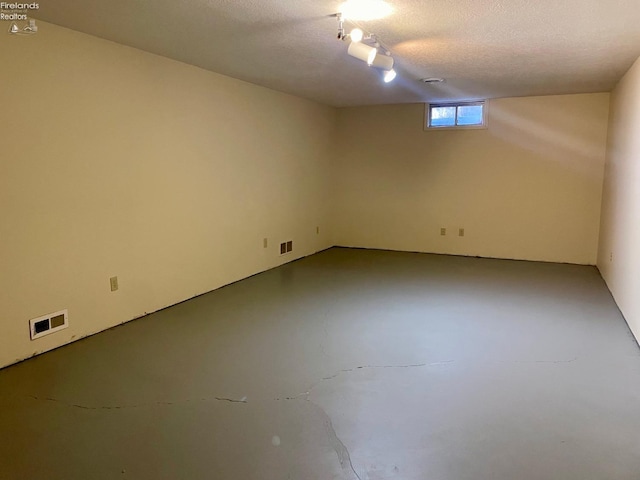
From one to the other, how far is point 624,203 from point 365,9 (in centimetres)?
301

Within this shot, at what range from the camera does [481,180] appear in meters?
6.07

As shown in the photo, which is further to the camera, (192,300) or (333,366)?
(192,300)

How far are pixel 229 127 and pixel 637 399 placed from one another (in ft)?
12.5

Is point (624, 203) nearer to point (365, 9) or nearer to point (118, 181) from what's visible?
point (365, 9)

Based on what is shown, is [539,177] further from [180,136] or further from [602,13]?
[180,136]

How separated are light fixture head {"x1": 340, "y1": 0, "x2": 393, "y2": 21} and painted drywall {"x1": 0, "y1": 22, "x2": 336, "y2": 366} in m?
1.76

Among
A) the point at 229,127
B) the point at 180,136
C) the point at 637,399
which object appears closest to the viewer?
the point at 637,399

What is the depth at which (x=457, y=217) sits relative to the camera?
6.26 metres

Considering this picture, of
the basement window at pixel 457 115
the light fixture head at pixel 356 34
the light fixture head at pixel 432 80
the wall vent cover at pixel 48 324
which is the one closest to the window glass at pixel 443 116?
the basement window at pixel 457 115

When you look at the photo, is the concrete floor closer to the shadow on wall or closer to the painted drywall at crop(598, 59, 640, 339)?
the painted drywall at crop(598, 59, 640, 339)

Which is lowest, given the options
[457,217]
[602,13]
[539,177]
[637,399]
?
[637,399]

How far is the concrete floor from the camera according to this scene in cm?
191

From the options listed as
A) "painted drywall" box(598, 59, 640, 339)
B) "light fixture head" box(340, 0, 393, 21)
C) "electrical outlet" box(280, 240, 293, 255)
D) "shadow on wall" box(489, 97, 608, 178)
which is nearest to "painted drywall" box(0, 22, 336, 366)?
"electrical outlet" box(280, 240, 293, 255)

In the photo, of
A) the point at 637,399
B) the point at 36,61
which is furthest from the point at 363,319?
the point at 36,61
